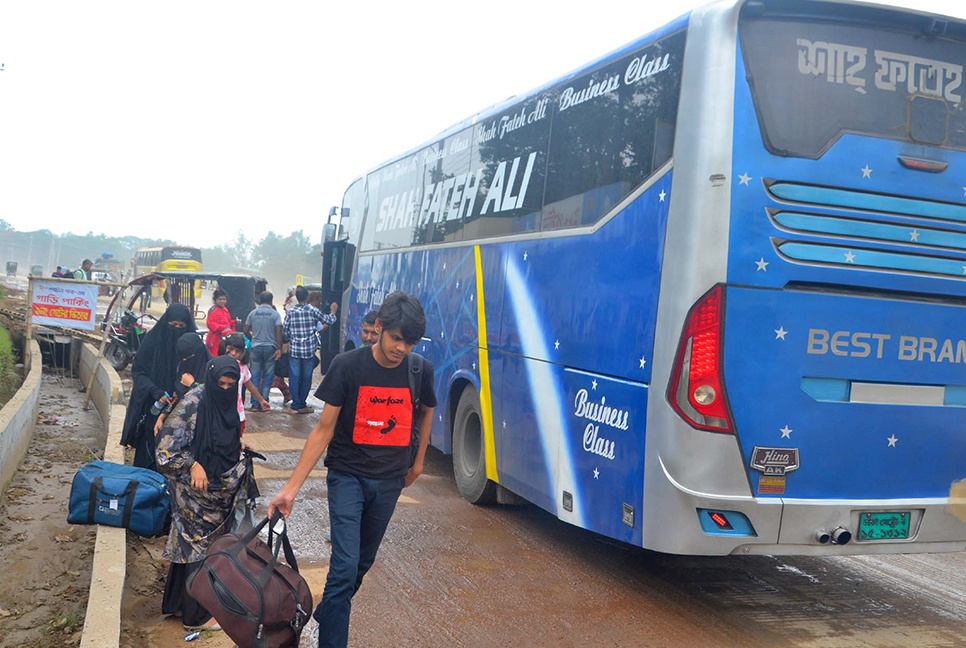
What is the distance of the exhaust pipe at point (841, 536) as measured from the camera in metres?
4.86

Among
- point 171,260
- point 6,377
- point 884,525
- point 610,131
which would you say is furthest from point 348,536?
point 171,260

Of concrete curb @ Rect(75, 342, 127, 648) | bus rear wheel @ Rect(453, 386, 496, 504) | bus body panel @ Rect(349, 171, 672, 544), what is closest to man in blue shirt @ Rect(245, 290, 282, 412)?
concrete curb @ Rect(75, 342, 127, 648)

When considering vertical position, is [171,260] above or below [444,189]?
above

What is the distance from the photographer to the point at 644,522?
5.02 metres

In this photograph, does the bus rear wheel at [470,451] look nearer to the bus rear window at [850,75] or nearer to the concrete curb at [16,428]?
the bus rear window at [850,75]

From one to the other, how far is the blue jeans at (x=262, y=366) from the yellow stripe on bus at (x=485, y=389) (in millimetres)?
5701

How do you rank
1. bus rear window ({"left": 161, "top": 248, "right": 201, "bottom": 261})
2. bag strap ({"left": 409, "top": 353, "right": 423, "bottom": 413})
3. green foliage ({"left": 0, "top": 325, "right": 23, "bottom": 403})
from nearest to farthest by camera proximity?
bag strap ({"left": 409, "top": 353, "right": 423, "bottom": 413}), green foliage ({"left": 0, "top": 325, "right": 23, "bottom": 403}), bus rear window ({"left": 161, "top": 248, "right": 201, "bottom": 261})

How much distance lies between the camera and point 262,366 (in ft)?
41.8

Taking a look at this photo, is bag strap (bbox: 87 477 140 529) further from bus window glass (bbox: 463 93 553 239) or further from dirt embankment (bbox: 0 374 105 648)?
bus window glass (bbox: 463 93 553 239)

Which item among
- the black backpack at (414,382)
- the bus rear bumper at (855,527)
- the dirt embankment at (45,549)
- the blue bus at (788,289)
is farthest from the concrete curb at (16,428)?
the bus rear bumper at (855,527)

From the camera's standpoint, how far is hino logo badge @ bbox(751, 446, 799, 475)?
478 cm

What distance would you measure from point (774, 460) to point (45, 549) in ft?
17.6

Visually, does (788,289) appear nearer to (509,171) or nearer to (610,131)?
(610,131)

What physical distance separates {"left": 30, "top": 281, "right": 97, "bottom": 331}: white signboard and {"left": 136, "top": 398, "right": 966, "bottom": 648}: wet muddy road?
7077 mm
